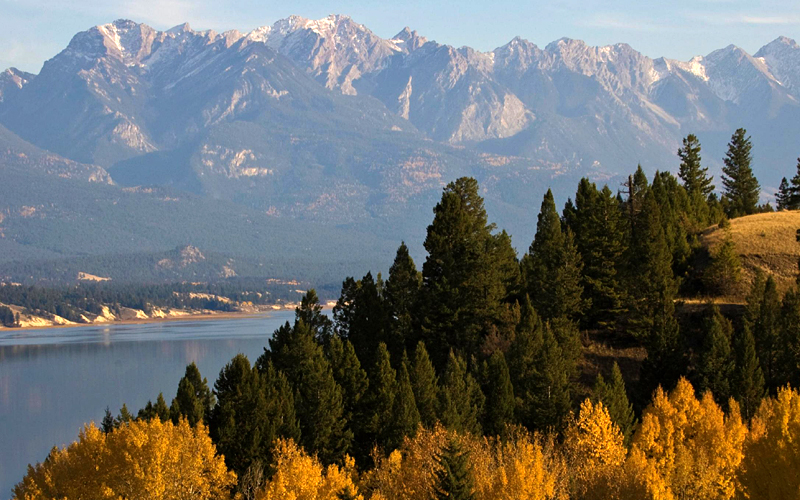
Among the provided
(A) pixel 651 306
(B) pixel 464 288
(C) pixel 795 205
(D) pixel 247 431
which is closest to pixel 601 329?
(A) pixel 651 306

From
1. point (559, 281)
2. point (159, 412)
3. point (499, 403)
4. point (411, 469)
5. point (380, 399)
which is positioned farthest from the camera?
point (559, 281)

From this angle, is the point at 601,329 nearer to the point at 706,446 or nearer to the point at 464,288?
the point at 464,288

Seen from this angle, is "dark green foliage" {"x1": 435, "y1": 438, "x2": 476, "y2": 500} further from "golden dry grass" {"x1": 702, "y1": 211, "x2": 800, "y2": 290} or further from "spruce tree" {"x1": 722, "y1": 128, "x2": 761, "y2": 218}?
"spruce tree" {"x1": 722, "y1": 128, "x2": 761, "y2": 218}

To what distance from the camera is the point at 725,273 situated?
337ft

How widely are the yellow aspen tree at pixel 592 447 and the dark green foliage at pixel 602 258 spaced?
2456 cm

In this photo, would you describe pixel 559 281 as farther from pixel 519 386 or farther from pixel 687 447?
pixel 687 447

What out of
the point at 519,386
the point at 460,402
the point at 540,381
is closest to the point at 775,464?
the point at 460,402

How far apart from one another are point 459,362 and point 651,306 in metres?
19.0

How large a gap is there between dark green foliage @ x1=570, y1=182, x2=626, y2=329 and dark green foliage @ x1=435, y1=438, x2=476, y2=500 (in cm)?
4878

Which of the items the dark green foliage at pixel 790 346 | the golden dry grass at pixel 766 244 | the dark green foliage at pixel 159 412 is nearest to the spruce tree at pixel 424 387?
the dark green foliage at pixel 159 412

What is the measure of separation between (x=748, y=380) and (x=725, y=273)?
19772 millimetres

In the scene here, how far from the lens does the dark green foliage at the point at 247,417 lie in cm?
8175

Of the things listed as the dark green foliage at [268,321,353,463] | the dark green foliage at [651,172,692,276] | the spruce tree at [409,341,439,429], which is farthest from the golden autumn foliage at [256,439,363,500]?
the dark green foliage at [651,172,692,276]

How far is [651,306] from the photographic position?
98.0 m
